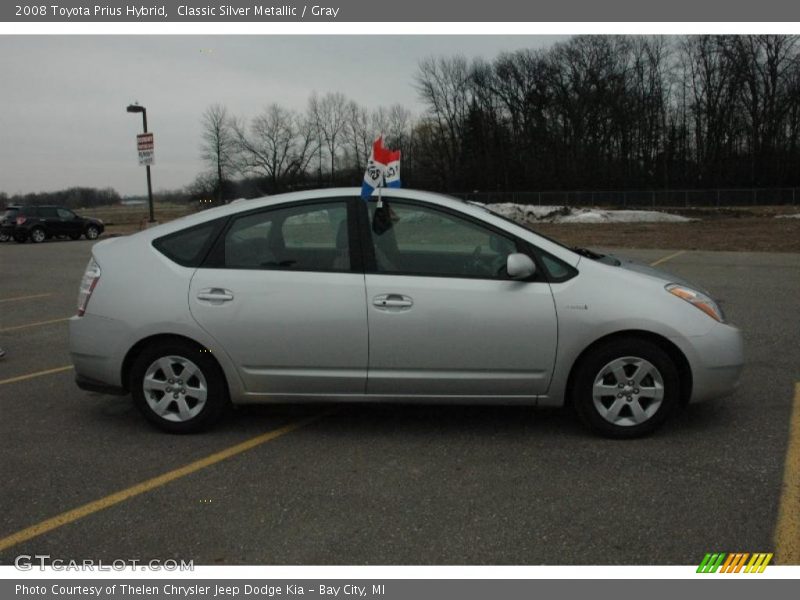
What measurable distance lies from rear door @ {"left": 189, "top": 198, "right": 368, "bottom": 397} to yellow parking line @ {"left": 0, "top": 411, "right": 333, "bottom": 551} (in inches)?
14.0

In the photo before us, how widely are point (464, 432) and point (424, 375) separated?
580 mm

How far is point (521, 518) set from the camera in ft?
11.4

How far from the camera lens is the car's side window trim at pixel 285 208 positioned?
14.8 feet

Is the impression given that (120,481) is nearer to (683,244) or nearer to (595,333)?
(595,333)

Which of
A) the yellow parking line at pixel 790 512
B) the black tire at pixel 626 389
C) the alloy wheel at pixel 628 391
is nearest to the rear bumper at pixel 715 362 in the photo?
the black tire at pixel 626 389

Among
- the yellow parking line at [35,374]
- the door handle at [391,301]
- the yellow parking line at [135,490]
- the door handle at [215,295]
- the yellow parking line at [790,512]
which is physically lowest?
the yellow parking line at [790,512]

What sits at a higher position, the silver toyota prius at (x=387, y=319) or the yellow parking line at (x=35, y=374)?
the silver toyota prius at (x=387, y=319)

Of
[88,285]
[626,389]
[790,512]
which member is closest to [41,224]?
[88,285]

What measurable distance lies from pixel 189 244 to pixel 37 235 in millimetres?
29095

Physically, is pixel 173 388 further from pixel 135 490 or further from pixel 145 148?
pixel 145 148

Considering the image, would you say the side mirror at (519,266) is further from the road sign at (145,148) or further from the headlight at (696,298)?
the road sign at (145,148)

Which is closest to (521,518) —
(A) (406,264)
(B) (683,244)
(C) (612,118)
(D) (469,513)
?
(D) (469,513)

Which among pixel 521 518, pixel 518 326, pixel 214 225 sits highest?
pixel 214 225

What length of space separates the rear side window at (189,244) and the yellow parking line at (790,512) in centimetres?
365
